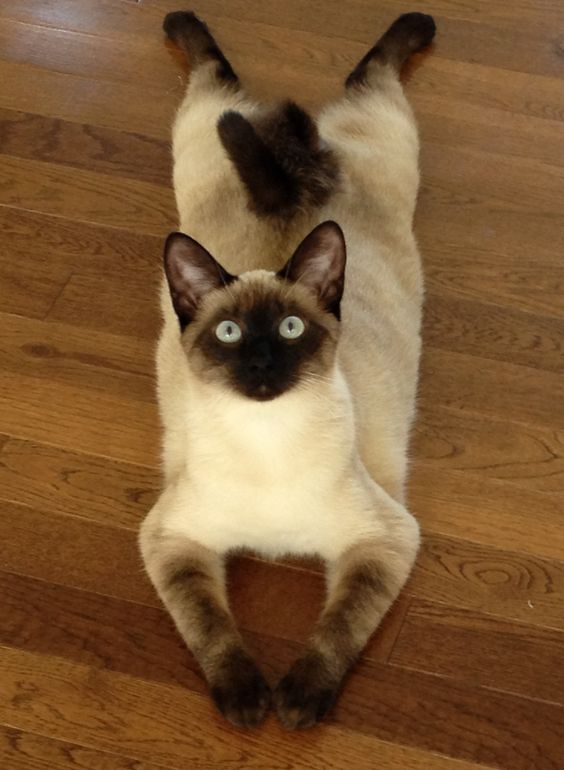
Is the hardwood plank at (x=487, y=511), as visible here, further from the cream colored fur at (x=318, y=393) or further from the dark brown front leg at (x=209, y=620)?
the dark brown front leg at (x=209, y=620)

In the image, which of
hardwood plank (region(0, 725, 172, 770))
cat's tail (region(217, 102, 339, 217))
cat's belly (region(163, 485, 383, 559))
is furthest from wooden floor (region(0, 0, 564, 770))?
cat's tail (region(217, 102, 339, 217))

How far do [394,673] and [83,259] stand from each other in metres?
1.23

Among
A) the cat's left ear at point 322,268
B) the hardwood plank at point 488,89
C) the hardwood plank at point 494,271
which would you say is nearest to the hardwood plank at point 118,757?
the cat's left ear at point 322,268

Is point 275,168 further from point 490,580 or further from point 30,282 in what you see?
point 490,580

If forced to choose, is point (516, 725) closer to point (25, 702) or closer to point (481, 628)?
point (481, 628)

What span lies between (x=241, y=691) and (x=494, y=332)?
1.02m

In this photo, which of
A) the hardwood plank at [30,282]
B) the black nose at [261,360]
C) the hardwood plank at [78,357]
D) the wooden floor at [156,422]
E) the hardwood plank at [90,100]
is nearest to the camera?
the black nose at [261,360]

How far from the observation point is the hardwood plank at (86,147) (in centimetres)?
283

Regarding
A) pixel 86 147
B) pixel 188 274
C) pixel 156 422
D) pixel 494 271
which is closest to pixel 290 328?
pixel 188 274

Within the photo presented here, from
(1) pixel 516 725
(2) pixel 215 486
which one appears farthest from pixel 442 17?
(1) pixel 516 725

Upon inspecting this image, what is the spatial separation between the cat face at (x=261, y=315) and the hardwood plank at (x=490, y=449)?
1.65 feet

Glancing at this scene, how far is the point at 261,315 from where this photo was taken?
5.90ft

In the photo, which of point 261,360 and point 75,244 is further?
point 75,244

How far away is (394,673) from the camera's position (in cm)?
Answer: 191
